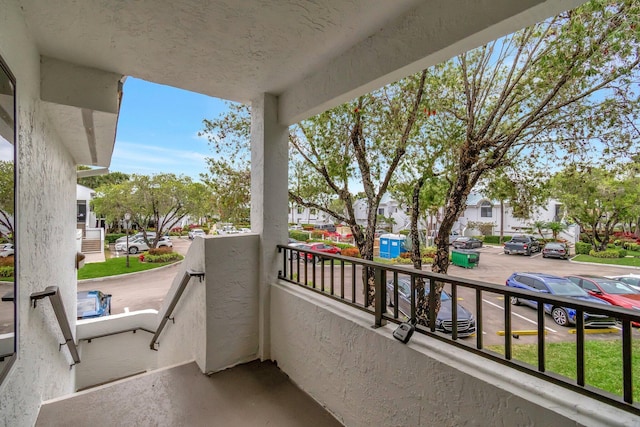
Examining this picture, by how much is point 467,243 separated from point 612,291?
2.74 m

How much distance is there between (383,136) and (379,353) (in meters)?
3.35

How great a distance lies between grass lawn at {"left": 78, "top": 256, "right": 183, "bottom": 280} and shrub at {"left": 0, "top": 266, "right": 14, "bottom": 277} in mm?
10245

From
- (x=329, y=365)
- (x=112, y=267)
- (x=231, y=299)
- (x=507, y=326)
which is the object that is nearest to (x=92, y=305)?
(x=231, y=299)

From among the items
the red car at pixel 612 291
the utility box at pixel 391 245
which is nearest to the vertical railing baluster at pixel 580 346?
the red car at pixel 612 291

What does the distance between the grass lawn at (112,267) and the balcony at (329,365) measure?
8432 mm

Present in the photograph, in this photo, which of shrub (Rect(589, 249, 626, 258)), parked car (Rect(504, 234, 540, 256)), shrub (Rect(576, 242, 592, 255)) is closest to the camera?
shrub (Rect(589, 249, 626, 258))

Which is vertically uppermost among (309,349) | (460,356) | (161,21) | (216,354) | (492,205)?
(161,21)

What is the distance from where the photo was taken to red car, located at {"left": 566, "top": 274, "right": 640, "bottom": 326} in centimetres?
204

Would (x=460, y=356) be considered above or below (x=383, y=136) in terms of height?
below

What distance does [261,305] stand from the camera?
2.50 meters

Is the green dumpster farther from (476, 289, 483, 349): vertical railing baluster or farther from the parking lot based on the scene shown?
(476, 289, 483, 349): vertical railing baluster

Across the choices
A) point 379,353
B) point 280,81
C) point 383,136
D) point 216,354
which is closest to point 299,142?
point 383,136

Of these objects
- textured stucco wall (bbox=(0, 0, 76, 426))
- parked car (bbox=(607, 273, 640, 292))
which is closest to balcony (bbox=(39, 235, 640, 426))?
textured stucco wall (bbox=(0, 0, 76, 426))

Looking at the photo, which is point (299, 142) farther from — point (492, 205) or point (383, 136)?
point (492, 205)
